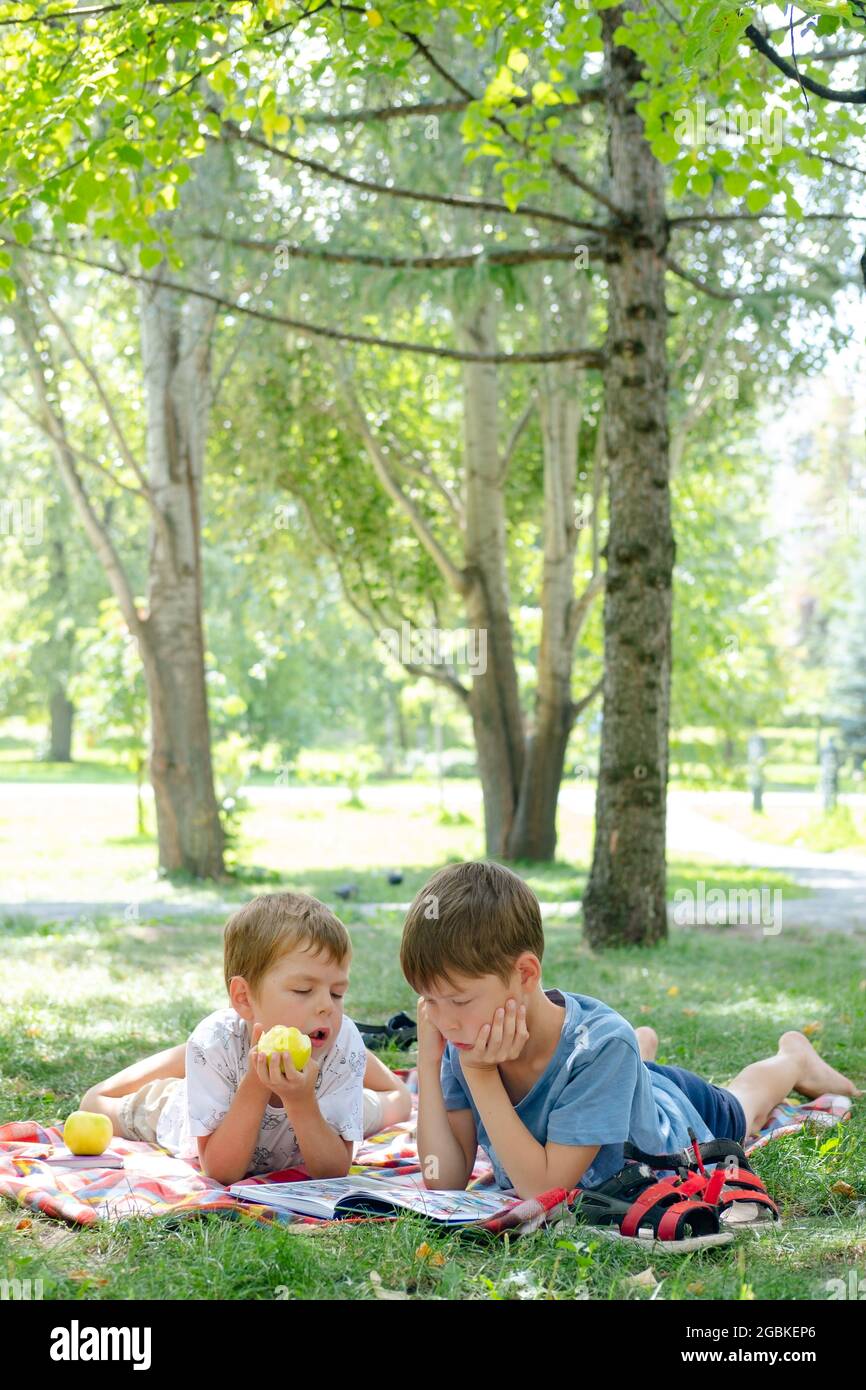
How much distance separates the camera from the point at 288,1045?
11.2ft

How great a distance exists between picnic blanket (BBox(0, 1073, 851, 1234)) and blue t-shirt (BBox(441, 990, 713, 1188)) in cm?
18

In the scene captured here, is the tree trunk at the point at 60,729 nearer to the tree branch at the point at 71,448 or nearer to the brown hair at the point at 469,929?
the tree branch at the point at 71,448

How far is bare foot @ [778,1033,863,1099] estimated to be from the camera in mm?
4809

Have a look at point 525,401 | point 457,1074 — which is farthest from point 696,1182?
point 525,401

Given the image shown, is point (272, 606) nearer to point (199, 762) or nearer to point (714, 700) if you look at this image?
point (199, 762)

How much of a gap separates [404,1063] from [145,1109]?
1.44m

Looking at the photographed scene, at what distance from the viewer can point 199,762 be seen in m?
13.3

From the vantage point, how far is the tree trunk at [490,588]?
48.2 ft

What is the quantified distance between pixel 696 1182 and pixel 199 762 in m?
10.3

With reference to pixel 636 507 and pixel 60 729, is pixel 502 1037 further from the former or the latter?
pixel 60 729

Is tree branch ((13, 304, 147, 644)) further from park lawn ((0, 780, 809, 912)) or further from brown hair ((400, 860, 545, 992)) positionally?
brown hair ((400, 860, 545, 992))

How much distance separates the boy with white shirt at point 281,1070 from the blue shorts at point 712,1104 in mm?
937

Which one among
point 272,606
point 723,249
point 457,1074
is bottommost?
point 457,1074

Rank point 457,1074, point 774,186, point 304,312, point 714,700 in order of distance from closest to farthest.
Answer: point 457,1074 → point 774,186 → point 304,312 → point 714,700
